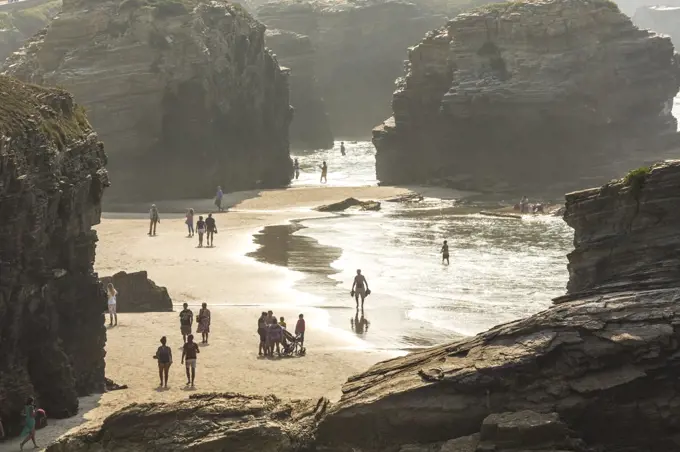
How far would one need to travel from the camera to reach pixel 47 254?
20.7m

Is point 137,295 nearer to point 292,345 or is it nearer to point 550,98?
point 292,345

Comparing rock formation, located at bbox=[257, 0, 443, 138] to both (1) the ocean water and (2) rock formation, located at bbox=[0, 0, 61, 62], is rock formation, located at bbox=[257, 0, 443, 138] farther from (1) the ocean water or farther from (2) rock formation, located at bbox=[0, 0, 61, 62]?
(1) the ocean water

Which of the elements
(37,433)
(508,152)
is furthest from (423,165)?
(37,433)

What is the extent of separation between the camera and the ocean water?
29.9 m

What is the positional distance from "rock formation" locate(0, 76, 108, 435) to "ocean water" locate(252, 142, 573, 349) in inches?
318

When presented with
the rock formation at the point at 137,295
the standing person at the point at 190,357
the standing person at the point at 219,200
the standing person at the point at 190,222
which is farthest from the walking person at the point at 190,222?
the standing person at the point at 190,357

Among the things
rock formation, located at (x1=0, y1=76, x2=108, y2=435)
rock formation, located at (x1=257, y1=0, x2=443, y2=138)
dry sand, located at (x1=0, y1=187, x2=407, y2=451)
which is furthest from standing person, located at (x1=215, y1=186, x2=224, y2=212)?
rock formation, located at (x1=257, y1=0, x2=443, y2=138)

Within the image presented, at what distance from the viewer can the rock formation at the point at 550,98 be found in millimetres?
64750

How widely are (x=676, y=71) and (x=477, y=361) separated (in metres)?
59.6

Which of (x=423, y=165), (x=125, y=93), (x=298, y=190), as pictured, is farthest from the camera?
(x=423, y=165)

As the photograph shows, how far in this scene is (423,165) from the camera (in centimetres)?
7075

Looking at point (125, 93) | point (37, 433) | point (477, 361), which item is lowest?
point (37, 433)

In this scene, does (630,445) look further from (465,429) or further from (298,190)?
(298,190)

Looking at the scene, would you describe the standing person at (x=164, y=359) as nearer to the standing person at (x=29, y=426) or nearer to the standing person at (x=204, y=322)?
the standing person at (x=204, y=322)
